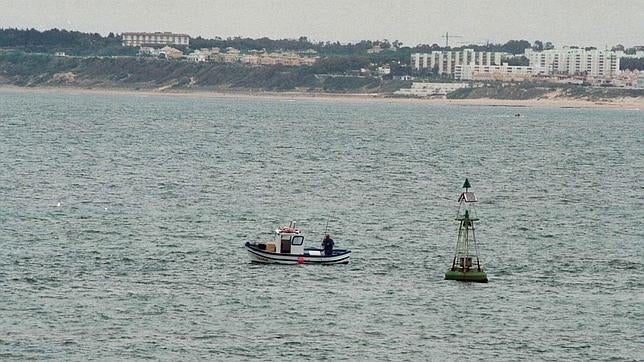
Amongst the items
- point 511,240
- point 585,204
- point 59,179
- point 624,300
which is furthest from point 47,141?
point 624,300

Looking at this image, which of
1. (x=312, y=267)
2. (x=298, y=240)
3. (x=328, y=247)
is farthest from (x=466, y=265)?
(x=298, y=240)

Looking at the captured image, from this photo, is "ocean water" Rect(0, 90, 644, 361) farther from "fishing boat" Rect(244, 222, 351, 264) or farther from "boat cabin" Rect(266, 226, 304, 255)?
"boat cabin" Rect(266, 226, 304, 255)

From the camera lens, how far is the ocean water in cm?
5000

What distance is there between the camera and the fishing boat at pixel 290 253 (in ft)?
212

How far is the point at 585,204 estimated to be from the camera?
3659 inches

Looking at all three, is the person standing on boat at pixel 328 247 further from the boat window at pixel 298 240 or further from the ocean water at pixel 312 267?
the ocean water at pixel 312 267

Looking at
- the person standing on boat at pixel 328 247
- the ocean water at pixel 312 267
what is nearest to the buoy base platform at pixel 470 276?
the ocean water at pixel 312 267

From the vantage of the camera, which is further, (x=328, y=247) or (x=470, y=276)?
(x=328, y=247)

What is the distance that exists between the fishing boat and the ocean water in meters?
0.80

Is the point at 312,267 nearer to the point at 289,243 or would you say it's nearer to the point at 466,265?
the point at 289,243

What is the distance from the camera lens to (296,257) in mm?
64562

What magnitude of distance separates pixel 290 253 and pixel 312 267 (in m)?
1.16

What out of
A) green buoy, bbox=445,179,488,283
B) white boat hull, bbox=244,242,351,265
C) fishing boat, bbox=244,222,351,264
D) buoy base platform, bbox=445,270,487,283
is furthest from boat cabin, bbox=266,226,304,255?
buoy base platform, bbox=445,270,487,283

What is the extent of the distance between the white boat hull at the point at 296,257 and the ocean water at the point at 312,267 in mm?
721
